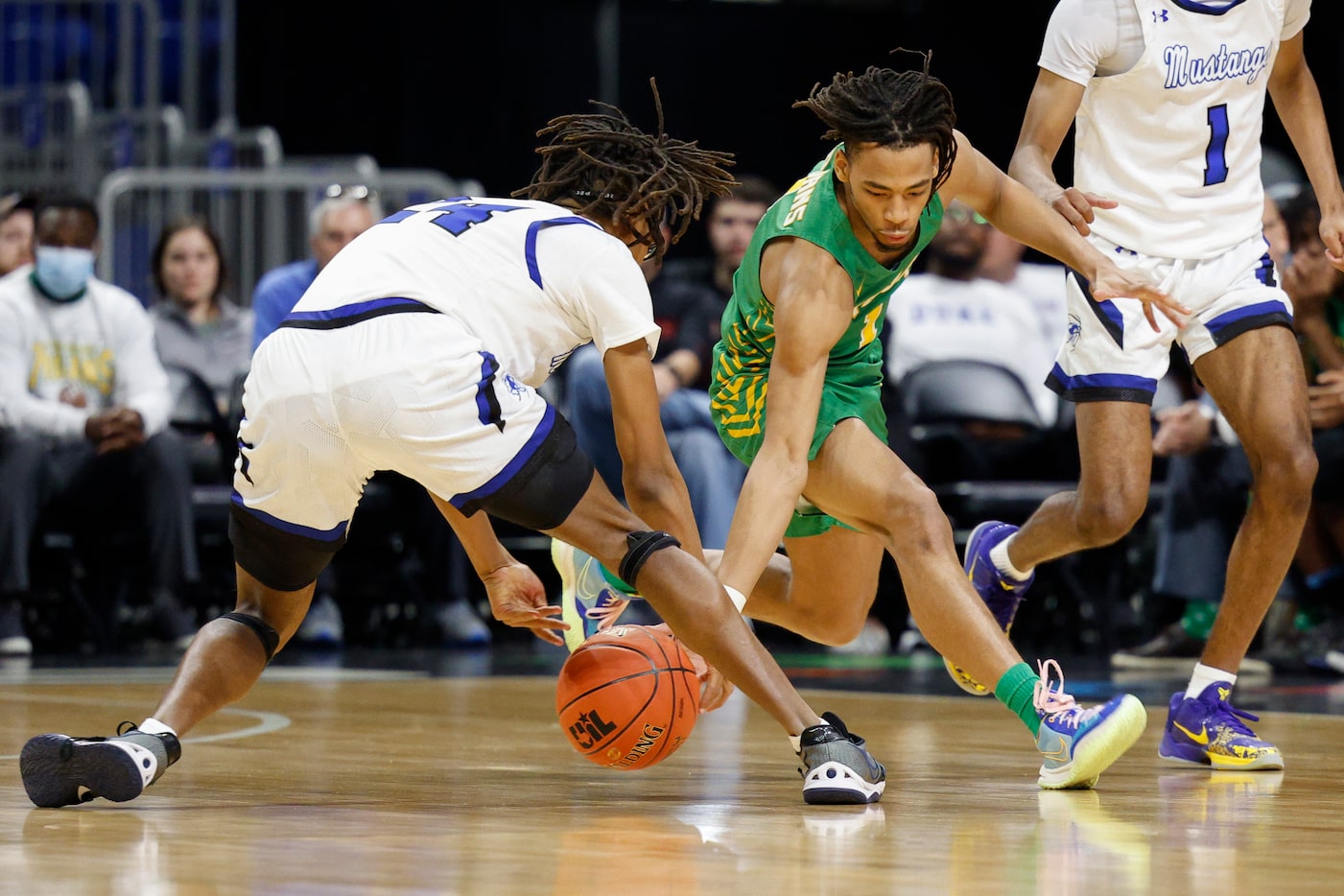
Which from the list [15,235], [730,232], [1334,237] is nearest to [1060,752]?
[1334,237]

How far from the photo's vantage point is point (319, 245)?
8.80 meters

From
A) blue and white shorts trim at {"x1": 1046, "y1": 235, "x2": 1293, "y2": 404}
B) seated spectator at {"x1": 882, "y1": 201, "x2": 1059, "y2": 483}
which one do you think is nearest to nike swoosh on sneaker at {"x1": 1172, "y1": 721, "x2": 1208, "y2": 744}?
blue and white shorts trim at {"x1": 1046, "y1": 235, "x2": 1293, "y2": 404}

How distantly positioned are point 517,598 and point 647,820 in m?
0.80

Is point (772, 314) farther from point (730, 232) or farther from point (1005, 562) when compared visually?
point (730, 232)

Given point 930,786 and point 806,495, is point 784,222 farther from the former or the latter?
point 930,786

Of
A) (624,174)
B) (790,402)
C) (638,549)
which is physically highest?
(624,174)

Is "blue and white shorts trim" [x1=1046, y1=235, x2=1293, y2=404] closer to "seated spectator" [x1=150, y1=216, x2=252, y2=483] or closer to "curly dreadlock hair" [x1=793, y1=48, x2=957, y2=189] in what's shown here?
"curly dreadlock hair" [x1=793, y1=48, x2=957, y2=189]

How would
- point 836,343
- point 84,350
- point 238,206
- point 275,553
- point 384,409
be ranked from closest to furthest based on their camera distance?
point 384,409, point 275,553, point 836,343, point 84,350, point 238,206

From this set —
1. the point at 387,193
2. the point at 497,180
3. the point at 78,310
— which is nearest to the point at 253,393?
the point at 78,310

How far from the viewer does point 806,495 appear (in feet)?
14.6

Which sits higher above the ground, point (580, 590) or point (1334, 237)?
point (1334, 237)

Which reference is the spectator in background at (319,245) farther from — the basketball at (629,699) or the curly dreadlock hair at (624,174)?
the basketball at (629,699)

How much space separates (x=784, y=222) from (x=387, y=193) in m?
6.06

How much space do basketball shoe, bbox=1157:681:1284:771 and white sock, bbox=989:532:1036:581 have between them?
0.67 m
